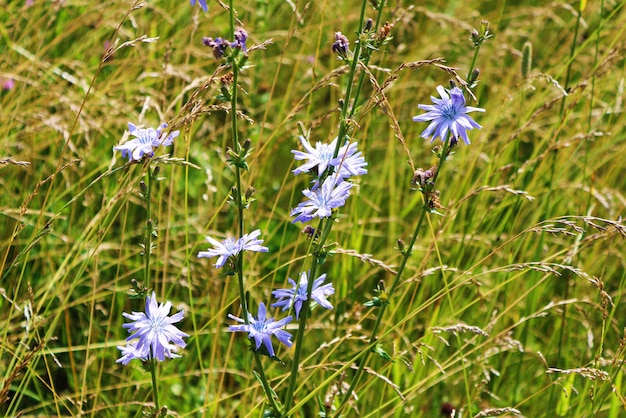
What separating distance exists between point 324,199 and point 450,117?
40 centimetres

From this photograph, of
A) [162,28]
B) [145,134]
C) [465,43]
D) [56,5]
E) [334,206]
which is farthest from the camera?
[465,43]

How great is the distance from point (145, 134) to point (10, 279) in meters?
1.33

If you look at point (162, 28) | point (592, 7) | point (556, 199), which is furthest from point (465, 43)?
point (162, 28)

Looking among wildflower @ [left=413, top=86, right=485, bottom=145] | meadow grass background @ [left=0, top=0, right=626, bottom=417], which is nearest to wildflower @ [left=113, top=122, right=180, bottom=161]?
meadow grass background @ [left=0, top=0, right=626, bottom=417]

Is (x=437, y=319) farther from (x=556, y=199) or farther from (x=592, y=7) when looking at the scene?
(x=592, y=7)

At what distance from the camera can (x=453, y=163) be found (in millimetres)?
Result: 3779

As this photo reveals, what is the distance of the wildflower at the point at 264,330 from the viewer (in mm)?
1896

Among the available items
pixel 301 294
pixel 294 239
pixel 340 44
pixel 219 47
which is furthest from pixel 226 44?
pixel 294 239

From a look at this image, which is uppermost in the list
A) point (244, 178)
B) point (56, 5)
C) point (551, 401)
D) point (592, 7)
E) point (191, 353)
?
point (592, 7)

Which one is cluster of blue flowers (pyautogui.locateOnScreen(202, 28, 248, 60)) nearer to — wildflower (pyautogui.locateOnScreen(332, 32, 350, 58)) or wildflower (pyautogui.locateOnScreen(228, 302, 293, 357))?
wildflower (pyautogui.locateOnScreen(332, 32, 350, 58))

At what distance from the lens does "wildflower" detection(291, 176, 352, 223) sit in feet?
5.86

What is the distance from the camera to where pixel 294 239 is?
143 inches

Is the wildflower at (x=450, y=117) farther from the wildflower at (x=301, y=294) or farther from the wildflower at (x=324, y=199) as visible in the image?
the wildflower at (x=301, y=294)

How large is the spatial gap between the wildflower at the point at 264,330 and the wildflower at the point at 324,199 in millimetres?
304
